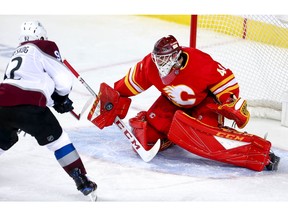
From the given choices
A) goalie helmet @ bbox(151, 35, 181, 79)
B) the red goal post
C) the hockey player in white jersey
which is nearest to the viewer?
the hockey player in white jersey

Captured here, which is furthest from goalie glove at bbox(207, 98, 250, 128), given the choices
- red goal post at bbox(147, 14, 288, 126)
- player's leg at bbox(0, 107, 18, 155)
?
player's leg at bbox(0, 107, 18, 155)

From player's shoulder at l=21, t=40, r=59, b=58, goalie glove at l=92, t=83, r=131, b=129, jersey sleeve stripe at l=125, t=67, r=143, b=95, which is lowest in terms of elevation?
goalie glove at l=92, t=83, r=131, b=129

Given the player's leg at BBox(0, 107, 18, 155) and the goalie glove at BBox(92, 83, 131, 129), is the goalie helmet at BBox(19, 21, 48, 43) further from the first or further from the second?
the goalie glove at BBox(92, 83, 131, 129)

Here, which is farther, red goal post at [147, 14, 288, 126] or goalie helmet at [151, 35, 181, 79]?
red goal post at [147, 14, 288, 126]

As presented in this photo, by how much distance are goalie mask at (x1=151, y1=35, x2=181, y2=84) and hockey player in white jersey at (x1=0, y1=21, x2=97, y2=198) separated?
429mm

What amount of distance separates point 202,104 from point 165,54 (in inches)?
13.6

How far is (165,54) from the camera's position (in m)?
3.99

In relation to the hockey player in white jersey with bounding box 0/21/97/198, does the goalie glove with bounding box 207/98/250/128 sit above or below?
below

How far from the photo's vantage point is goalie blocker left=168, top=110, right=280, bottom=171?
407 cm

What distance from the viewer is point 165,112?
14.1ft

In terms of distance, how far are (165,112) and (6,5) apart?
105 cm

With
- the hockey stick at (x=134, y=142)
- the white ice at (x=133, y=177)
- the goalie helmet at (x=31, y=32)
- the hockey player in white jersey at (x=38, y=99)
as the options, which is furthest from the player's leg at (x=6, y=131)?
the hockey stick at (x=134, y=142)

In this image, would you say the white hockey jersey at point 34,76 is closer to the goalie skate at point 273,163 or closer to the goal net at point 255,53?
the goalie skate at point 273,163

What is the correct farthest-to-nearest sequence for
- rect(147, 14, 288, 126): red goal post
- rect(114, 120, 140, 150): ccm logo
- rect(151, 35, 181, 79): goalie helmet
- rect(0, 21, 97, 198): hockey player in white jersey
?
rect(147, 14, 288, 126): red goal post < rect(114, 120, 140, 150): ccm logo < rect(151, 35, 181, 79): goalie helmet < rect(0, 21, 97, 198): hockey player in white jersey
